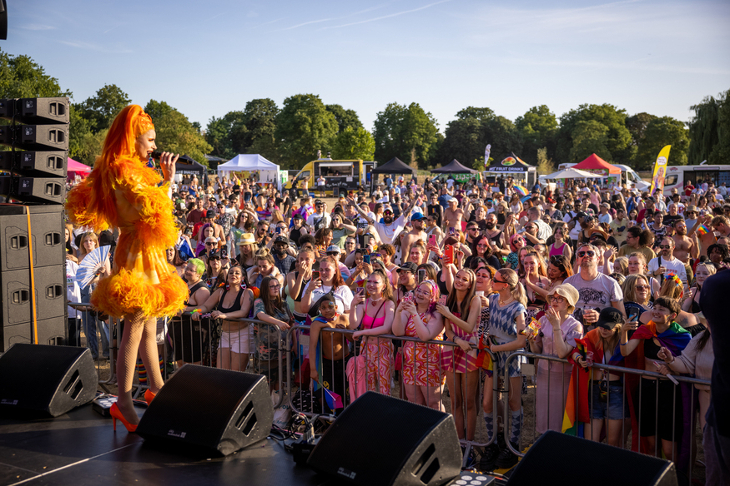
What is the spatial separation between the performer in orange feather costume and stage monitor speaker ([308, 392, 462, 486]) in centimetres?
134

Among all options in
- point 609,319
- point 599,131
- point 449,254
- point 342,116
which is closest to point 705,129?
point 599,131

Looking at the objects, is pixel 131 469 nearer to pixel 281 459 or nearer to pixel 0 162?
pixel 281 459

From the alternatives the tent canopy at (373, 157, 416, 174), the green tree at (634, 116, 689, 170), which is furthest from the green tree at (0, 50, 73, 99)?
the green tree at (634, 116, 689, 170)

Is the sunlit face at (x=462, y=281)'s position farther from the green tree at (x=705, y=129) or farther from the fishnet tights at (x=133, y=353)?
the green tree at (x=705, y=129)

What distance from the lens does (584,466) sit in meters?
2.57

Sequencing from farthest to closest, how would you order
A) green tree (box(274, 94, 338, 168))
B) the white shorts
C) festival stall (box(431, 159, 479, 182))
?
1. green tree (box(274, 94, 338, 168))
2. festival stall (box(431, 159, 479, 182))
3. the white shorts

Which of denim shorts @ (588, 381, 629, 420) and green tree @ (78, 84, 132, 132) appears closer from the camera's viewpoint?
denim shorts @ (588, 381, 629, 420)

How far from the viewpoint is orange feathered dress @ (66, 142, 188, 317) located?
3.44 meters

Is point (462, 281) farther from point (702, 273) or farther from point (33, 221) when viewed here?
point (33, 221)

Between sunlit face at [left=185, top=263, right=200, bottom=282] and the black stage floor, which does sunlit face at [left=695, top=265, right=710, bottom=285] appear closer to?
the black stage floor

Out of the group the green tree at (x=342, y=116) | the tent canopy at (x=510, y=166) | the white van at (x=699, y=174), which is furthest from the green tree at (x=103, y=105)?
the white van at (x=699, y=174)

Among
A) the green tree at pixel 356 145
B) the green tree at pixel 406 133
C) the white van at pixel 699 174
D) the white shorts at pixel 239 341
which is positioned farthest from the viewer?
the green tree at pixel 406 133

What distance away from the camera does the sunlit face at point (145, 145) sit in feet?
11.7

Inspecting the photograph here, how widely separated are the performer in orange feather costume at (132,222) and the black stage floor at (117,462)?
302 millimetres
